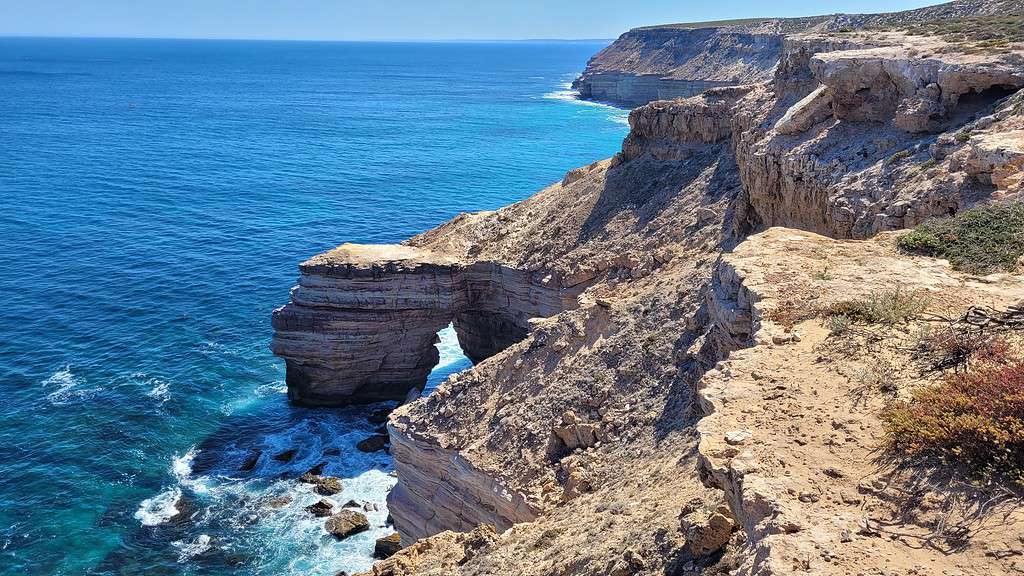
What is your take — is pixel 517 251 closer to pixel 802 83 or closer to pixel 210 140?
pixel 802 83

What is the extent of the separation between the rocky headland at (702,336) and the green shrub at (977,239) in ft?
1.41

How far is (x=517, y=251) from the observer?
41.7 m

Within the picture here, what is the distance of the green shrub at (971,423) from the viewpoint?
9617 millimetres

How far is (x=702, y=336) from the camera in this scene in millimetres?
21094

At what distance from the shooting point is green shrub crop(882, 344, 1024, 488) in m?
9.62

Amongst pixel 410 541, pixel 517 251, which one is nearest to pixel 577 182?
pixel 517 251

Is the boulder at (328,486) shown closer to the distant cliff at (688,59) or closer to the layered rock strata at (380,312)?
the layered rock strata at (380,312)

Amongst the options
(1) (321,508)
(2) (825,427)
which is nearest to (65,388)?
(1) (321,508)

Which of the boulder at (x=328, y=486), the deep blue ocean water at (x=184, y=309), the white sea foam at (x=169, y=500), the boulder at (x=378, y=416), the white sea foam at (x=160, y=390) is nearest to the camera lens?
the deep blue ocean water at (x=184, y=309)

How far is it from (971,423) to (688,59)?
153m

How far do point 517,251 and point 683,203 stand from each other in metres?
9.21

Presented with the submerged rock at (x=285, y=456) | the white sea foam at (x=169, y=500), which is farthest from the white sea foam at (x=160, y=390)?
the submerged rock at (x=285, y=456)

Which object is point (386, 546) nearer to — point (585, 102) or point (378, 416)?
point (378, 416)

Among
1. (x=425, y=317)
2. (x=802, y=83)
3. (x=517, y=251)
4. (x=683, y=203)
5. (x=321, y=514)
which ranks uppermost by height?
(x=802, y=83)
